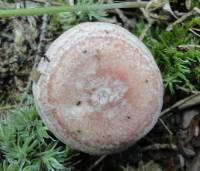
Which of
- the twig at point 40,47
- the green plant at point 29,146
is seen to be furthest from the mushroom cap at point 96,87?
the twig at point 40,47

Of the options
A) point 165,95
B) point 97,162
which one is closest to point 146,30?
point 165,95

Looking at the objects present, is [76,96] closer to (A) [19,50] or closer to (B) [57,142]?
(B) [57,142]

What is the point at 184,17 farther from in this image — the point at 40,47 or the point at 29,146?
the point at 29,146

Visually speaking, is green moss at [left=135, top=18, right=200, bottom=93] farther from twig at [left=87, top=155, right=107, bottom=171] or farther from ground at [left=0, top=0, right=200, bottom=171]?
twig at [left=87, top=155, right=107, bottom=171]

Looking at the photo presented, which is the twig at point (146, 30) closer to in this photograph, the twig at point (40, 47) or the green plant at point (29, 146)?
the twig at point (40, 47)

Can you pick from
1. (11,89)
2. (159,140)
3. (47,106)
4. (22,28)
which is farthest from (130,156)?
(22,28)

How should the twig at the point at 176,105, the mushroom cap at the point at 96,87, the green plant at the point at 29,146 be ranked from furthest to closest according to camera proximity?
1. the twig at the point at 176,105
2. the green plant at the point at 29,146
3. the mushroom cap at the point at 96,87
